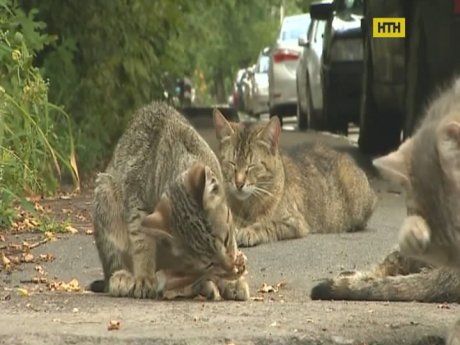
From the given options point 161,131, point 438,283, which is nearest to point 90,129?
point 161,131

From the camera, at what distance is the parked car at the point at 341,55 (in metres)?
19.0

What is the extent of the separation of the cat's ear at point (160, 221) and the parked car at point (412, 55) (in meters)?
3.63

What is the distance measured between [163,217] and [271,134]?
3.81 meters

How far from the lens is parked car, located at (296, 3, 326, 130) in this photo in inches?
922

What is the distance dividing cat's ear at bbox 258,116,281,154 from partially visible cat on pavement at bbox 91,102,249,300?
101 inches

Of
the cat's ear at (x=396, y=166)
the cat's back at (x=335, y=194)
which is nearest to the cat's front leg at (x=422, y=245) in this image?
the cat's ear at (x=396, y=166)

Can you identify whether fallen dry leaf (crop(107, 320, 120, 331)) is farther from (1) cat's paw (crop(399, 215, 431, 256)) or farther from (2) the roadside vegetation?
(2) the roadside vegetation

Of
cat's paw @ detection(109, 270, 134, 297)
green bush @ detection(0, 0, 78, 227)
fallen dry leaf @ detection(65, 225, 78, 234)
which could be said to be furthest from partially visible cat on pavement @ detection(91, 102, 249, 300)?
fallen dry leaf @ detection(65, 225, 78, 234)

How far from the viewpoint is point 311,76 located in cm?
A: 2389

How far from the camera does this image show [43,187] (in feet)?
38.3

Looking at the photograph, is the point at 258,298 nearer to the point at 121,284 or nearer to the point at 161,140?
the point at 121,284

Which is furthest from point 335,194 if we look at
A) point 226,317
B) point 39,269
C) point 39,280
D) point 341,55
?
point 341,55

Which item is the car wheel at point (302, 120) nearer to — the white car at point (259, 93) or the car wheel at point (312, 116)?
the car wheel at point (312, 116)

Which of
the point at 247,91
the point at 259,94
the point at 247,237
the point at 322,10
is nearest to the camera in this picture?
the point at 247,237
